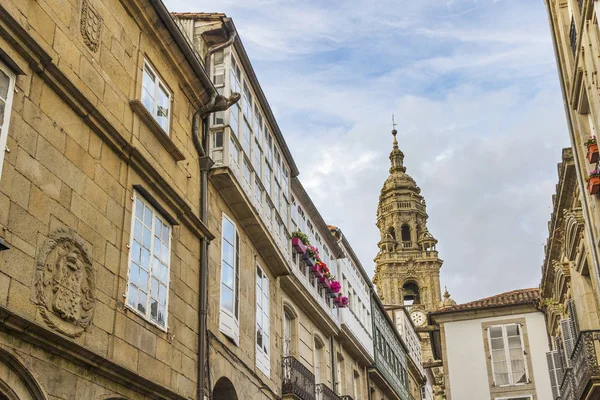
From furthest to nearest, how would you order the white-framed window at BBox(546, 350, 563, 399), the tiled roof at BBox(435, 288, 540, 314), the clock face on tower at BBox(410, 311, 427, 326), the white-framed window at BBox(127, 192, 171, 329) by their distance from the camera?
1. the clock face on tower at BBox(410, 311, 427, 326)
2. the tiled roof at BBox(435, 288, 540, 314)
3. the white-framed window at BBox(546, 350, 563, 399)
4. the white-framed window at BBox(127, 192, 171, 329)

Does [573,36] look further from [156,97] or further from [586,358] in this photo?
[156,97]

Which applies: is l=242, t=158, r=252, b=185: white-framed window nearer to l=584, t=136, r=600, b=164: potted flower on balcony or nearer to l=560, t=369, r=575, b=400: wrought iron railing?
l=584, t=136, r=600, b=164: potted flower on balcony

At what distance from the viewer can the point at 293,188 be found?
72.3ft

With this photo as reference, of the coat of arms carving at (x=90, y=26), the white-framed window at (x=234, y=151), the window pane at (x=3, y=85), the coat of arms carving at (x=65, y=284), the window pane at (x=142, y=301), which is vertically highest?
the white-framed window at (x=234, y=151)

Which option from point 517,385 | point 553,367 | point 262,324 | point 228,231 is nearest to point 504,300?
point 517,385

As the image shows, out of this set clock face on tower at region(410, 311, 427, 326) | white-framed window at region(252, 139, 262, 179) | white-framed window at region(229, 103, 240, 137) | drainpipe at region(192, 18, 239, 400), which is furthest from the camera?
clock face on tower at region(410, 311, 427, 326)

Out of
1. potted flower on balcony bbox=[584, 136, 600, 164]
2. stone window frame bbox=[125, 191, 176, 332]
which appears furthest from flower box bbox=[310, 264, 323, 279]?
stone window frame bbox=[125, 191, 176, 332]

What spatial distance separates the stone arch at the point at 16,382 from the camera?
7.84 meters

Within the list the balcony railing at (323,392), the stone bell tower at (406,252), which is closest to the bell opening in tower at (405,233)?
the stone bell tower at (406,252)

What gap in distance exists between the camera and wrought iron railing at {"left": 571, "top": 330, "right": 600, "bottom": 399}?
55.4ft

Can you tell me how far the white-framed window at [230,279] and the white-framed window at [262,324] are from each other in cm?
154

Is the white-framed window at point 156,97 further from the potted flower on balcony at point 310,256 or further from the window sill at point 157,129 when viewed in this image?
the potted flower on balcony at point 310,256

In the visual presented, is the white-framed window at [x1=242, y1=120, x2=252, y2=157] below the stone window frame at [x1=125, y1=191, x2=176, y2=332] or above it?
above

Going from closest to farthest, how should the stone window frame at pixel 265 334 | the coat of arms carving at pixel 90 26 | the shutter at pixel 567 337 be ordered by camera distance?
1. the coat of arms carving at pixel 90 26
2. the stone window frame at pixel 265 334
3. the shutter at pixel 567 337
